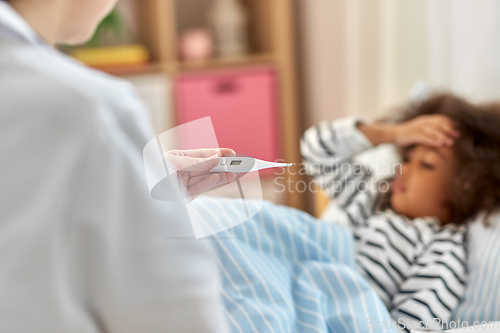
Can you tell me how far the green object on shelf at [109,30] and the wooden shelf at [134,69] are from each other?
149 mm

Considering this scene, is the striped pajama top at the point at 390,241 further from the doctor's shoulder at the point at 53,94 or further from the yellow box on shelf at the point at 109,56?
the yellow box on shelf at the point at 109,56

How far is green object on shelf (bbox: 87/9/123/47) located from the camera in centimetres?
200

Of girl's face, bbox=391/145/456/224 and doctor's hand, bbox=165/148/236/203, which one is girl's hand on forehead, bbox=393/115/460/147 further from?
doctor's hand, bbox=165/148/236/203

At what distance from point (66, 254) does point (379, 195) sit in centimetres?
88

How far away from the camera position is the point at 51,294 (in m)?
0.36

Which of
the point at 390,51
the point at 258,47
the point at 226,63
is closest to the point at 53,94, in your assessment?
the point at 390,51

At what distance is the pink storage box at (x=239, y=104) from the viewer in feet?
6.74

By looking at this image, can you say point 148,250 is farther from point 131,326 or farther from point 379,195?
point 379,195

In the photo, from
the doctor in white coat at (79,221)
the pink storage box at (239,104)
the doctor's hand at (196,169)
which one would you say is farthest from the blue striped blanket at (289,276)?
the pink storage box at (239,104)

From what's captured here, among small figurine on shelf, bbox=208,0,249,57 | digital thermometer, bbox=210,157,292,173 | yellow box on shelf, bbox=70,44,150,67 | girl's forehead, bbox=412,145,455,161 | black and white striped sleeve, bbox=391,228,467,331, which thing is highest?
small figurine on shelf, bbox=208,0,249,57

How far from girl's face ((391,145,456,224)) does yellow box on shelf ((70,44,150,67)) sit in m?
1.33

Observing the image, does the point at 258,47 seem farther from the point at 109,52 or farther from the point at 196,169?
the point at 196,169

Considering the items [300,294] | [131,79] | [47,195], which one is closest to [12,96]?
[47,195]

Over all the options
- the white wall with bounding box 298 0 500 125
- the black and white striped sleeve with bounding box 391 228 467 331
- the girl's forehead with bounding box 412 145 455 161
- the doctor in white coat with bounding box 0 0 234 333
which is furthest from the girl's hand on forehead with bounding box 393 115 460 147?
the doctor in white coat with bounding box 0 0 234 333
